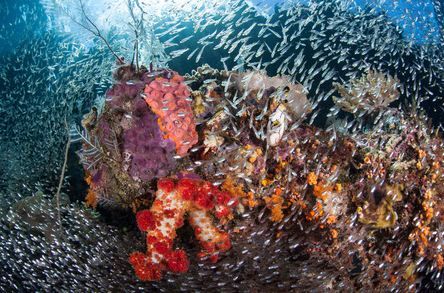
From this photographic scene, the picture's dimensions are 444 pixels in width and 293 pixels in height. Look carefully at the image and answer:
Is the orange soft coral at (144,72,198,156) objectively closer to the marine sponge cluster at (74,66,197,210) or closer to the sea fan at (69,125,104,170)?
the marine sponge cluster at (74,66,197,210)

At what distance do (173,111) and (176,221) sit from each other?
4.55 feet

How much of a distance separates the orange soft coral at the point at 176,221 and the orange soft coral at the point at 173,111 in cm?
52

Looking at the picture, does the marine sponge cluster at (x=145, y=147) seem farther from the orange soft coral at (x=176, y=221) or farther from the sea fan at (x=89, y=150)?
the sea fan at (x=89, y=150)

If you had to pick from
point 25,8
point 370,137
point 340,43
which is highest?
point 25,8

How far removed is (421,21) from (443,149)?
509 cm

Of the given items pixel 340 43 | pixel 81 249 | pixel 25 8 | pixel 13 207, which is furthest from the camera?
pixel 25 8

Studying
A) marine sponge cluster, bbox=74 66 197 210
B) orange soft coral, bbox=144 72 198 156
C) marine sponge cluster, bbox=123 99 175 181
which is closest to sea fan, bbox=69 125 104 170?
marine sponge cluster, bbox=74 66 197 210

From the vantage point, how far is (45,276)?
562 cm

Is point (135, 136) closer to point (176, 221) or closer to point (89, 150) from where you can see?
point (89, 150)

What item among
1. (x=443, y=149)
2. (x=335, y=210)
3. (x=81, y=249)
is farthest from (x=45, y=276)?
(x=443, y=149)

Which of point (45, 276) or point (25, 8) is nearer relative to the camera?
point (45, 276)

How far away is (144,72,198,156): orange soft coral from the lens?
4.20m

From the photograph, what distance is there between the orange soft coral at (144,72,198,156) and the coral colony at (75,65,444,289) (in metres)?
0.01

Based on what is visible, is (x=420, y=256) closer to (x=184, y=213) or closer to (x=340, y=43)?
(x=184, y=213)
